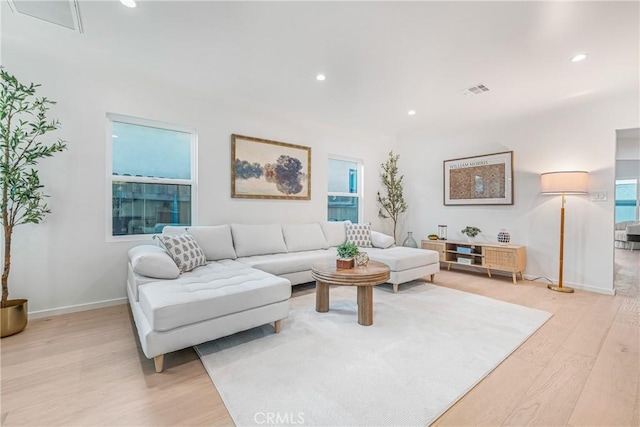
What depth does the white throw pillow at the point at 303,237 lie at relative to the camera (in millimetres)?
4199

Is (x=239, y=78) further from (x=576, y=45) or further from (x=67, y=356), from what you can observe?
(x=576, y=45)

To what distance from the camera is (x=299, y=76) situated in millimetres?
3201

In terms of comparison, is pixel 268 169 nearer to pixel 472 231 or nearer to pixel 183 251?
pixel 183 251

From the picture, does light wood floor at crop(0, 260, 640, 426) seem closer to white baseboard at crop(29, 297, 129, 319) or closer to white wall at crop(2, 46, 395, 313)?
white baseboard at crop(29, 297, 129, 319)

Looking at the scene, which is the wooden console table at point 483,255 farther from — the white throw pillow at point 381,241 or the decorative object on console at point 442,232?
the white throw pillow at point 381,241

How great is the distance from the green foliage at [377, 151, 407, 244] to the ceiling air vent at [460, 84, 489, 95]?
246 cm

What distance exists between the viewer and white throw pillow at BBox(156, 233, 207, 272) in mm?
2768

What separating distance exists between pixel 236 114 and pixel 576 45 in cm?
390

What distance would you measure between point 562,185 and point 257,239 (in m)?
4.19

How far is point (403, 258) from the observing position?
12.0 ft

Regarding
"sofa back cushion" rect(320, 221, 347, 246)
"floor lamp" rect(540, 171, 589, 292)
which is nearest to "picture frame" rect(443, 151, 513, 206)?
"floor lamp" rect(540, 171, 589, 292)

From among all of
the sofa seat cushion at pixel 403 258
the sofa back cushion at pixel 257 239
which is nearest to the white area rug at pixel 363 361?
the sofa seat cushion at pixel 403 258

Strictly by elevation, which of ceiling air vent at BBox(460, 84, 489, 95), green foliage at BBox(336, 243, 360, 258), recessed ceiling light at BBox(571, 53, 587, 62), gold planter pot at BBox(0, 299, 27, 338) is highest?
ceiling air vent at BBox(460, 84, 489, 95)

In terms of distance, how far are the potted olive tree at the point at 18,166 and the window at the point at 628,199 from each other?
12.6m
